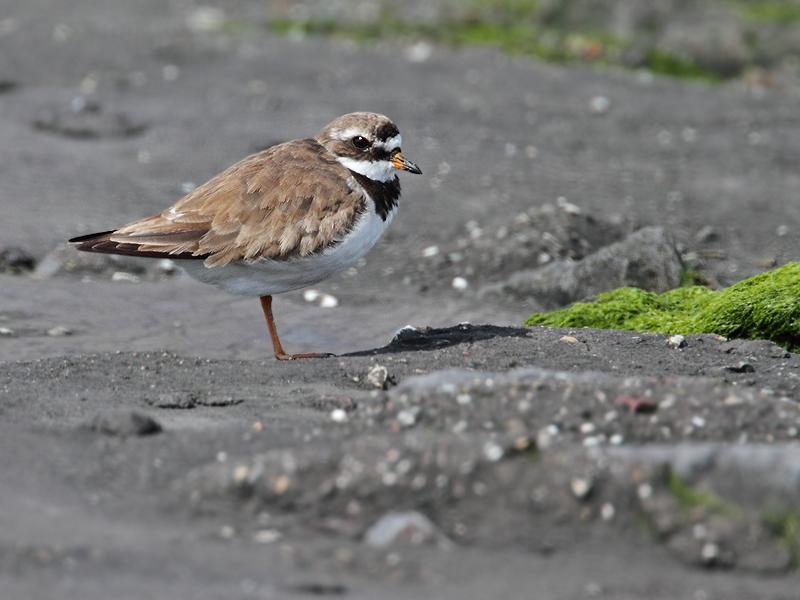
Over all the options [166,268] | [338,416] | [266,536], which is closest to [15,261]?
[166,268]

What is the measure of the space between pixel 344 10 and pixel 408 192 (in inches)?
315

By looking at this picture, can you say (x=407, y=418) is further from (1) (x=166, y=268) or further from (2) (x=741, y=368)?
(1) (x=166, y=268)

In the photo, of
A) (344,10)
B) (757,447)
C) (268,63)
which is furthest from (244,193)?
(344,10)

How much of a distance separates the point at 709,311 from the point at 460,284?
8.28ft

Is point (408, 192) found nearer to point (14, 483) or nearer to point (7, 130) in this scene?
point (7, 130)

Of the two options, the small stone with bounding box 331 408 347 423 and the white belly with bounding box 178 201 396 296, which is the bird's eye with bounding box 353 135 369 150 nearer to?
the white belly with bounding box 178 201 396 296

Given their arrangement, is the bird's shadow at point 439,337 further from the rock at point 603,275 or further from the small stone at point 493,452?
the small stone at point 493,452

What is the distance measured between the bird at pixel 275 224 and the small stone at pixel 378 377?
3.69 ft

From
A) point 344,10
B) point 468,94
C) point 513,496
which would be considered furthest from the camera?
point 344,10

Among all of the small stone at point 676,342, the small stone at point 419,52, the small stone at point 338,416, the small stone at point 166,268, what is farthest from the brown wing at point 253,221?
the small stone at point 419,52

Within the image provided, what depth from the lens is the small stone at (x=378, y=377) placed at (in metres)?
6.34

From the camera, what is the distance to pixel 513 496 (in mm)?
4672

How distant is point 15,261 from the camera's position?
32.0 ft

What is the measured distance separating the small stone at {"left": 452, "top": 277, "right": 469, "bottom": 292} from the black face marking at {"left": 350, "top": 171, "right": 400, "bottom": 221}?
195 cm
